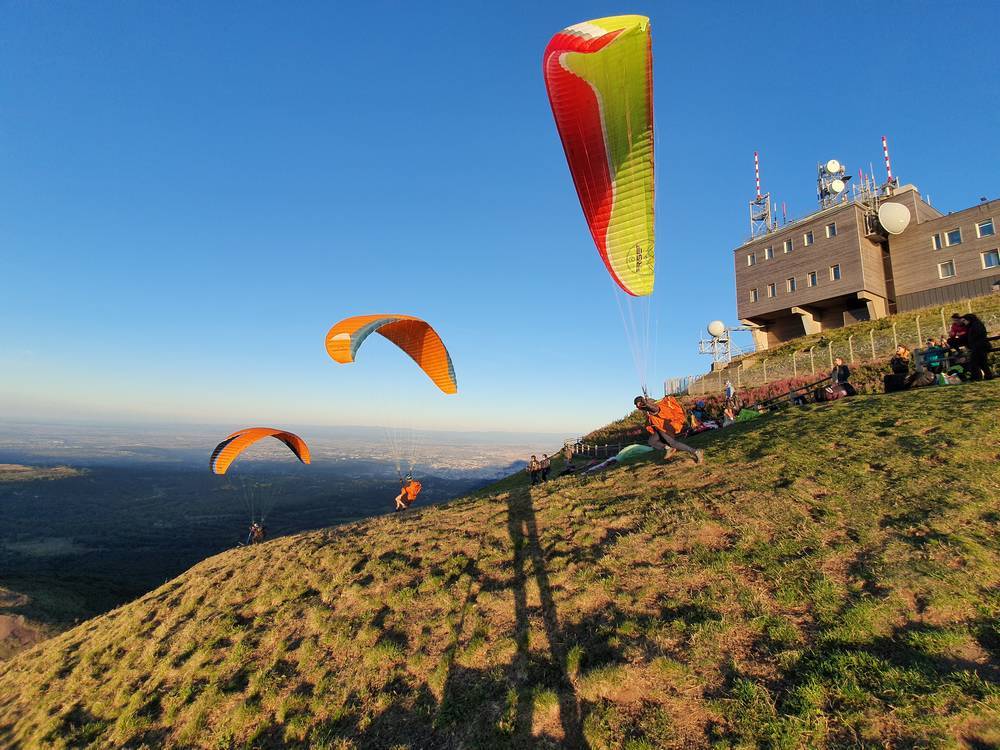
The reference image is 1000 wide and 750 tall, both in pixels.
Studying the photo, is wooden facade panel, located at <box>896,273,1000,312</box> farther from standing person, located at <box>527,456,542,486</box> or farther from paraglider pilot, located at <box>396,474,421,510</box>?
paraglider pilot, located at <box>396,474,421,510</box>

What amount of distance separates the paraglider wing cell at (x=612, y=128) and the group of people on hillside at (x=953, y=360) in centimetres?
1146

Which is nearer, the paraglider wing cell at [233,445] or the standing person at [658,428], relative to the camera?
the standing person at [658,428]

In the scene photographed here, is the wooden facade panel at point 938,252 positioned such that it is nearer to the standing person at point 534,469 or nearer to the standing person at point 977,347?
the standing person at point 977,347

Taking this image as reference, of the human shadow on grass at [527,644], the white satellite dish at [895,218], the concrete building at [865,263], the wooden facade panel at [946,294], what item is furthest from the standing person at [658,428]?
the white satellite dish at [895,218]

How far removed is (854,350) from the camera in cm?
3173

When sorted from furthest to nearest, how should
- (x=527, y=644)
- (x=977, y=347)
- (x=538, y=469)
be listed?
(x=538, y=469) < (x=977, y=347) < (x=527, y=644)

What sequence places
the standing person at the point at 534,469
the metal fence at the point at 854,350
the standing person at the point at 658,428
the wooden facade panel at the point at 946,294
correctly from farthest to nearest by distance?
1. the wooden facade panel at the point at 946,294
2. the metal fence at the point at 854,350
3. the standing person at the point at 534,469
4. the standing person at the point at 658,428

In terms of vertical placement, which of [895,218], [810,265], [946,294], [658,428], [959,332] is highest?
[895,218]

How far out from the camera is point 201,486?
625 feet

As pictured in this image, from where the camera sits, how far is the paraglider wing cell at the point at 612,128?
32.1 ft

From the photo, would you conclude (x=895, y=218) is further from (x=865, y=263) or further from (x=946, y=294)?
(x=946, y=294)

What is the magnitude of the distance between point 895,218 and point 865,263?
4324 millimetres

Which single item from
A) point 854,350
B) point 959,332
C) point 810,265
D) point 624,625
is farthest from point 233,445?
point 810,265

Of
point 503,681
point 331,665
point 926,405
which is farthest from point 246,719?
point 926,405
